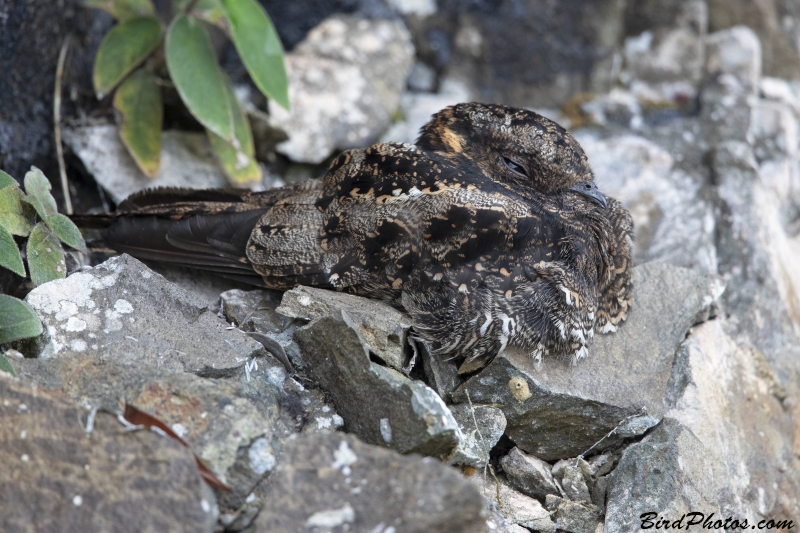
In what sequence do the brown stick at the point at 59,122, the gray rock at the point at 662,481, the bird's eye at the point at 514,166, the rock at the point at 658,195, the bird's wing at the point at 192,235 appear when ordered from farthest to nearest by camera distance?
the rock at the point at 658,195
the brown stick at the point at 59,122
the bird's eye at the point at 514,166
the bird's wing at the point at 192,235
the gray rock at the point at 662,481

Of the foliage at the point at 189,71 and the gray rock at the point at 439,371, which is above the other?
the foliage at the point at 189,71

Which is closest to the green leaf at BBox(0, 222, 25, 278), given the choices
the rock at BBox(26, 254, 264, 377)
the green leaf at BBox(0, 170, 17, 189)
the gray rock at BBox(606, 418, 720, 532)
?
the rock at BBox(26, 254, 264, 377)

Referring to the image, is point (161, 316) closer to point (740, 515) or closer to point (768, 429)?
point (740, 515)

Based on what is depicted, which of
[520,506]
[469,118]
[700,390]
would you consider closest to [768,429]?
[700,390]

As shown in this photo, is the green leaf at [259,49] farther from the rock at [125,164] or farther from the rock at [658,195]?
the rock at [658,195]

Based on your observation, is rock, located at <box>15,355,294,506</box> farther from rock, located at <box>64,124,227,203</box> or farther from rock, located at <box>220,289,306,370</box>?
rock, located at <box>64,124,227,203</box>

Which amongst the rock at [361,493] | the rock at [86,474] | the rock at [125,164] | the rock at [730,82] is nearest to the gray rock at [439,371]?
the rock at [361,493]
